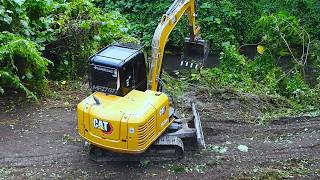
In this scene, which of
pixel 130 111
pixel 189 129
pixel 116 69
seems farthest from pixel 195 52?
pixel 130 111

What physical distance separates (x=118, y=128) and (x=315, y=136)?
3640 millimetres

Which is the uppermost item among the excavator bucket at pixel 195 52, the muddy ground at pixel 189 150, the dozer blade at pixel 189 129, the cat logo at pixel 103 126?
the excavator bucket at pixel 195 52

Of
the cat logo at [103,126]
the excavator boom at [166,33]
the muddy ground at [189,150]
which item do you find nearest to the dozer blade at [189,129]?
the muddy ground at [189,150]

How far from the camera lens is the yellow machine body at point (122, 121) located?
26.0 ft

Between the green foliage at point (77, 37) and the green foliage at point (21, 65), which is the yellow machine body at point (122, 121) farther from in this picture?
the green foliage at point (77, 37)

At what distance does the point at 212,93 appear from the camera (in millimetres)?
11539

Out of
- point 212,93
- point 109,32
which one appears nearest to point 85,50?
point 109,32

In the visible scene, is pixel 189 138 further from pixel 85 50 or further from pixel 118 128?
pixel 85 50

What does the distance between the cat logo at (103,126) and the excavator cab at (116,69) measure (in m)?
0.59

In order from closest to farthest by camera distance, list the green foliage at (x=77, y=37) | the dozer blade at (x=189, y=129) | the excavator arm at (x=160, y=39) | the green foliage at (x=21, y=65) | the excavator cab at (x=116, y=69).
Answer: the excavator cab at (x=116, y=69), the excavator arm at (x=160, y=39), the dozer blade at (x=189, y=129), the green foliage at (x=21, y=65), the green foliage at (x=77, y=37)

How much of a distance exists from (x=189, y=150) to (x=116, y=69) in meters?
1.92

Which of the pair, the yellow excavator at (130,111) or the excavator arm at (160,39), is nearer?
the yellow excavator at (130,111)

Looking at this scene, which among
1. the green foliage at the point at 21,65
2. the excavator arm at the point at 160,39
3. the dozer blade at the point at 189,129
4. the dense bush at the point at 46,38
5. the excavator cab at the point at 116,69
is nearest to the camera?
the excavator cab at the point at 116,69

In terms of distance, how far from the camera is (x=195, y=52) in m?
10.3
